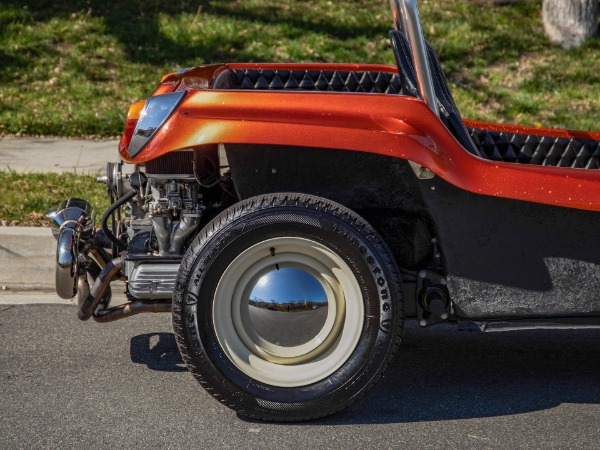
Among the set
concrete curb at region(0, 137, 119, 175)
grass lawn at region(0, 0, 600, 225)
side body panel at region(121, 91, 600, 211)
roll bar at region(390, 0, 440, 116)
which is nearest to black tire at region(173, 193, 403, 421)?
side body panel at region(121, 91, 600, 211)

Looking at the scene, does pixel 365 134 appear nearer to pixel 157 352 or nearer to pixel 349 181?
pixel 349 181

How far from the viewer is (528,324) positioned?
374cm

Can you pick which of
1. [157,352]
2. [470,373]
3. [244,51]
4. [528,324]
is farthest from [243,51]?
[528,324]

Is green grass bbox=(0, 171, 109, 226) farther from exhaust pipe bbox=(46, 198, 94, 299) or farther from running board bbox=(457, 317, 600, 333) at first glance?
running board bbox=(457, 317, 600, 333)

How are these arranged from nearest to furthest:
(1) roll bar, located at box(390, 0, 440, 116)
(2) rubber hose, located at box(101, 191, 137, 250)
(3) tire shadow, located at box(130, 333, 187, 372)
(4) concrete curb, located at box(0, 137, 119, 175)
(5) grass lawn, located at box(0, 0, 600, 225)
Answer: (1) roll bar, located at box(390, 0, 440, 116) < (2) rubber hose, located at box(101, 191, 137, 250) < (3) tire shadow, located at box(130, 333, 187, 372) < (4) concrete curb, located at box(0, 137, 119, 175) < (5) grass lawn, located at box(0, 0, 600, 225)

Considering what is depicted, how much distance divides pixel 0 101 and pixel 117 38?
176cm

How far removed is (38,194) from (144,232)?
2.78 m

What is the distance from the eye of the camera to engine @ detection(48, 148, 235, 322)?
3826 mm

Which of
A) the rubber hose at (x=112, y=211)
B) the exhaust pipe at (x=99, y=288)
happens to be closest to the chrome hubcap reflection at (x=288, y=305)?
the exhaust pipe at (x=99, y=288)

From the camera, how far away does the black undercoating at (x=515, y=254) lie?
365 cm

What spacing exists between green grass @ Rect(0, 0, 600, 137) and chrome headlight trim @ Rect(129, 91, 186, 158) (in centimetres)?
511

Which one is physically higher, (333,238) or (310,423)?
(333,238)

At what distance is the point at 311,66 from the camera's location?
5023 millimetres

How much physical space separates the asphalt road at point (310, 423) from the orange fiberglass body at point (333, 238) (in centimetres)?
18
